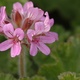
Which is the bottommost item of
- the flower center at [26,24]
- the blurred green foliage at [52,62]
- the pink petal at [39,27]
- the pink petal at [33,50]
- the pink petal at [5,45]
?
the blurred green foliage at [52,62]

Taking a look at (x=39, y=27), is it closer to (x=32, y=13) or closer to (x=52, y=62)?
(x=32, y=13)

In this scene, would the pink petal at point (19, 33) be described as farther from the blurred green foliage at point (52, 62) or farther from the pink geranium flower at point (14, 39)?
the blurred green foliage at point (52, 62)

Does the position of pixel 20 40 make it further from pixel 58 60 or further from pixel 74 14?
pixel 74 14

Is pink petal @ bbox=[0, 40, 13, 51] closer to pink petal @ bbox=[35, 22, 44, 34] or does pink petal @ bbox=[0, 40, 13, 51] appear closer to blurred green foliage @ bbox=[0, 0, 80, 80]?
pink petal @ bbox=[35, 22, 44, 34]

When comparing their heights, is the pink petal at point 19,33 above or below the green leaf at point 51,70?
above

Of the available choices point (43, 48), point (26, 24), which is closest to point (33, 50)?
point (43, 48)

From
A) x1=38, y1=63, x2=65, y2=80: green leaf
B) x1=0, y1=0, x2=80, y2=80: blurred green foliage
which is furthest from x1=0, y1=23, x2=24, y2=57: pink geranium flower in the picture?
x1=38, y1=63, x2=65, y2=80: green leaf

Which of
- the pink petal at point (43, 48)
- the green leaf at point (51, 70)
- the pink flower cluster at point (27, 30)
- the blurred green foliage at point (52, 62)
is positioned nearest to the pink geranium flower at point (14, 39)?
the pink flower cluster at point (27, 30)

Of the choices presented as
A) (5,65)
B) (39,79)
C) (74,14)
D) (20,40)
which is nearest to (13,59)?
(5,65)
